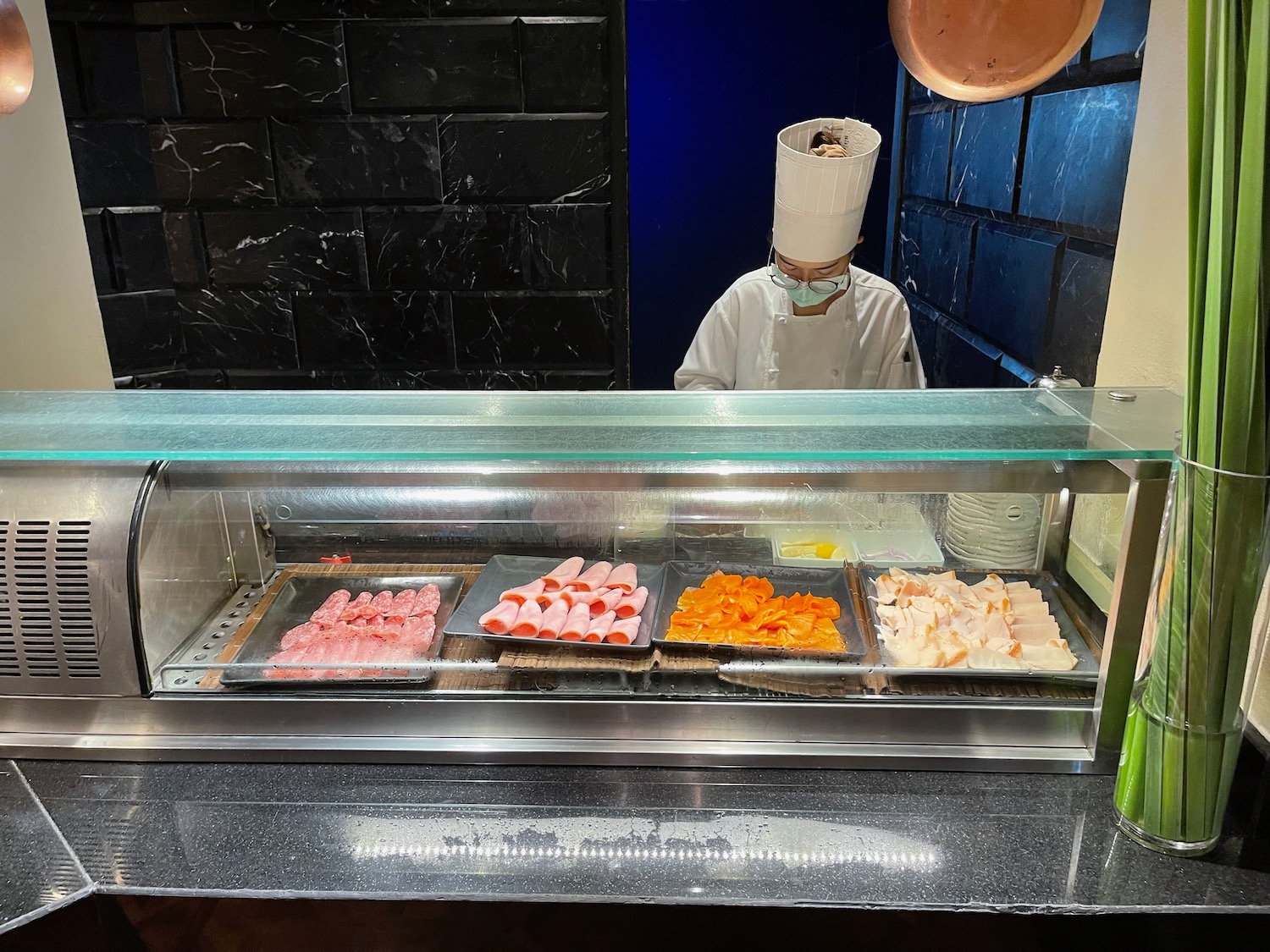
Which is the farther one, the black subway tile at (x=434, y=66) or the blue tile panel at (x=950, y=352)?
the black subway tile at (x=434, y=66)

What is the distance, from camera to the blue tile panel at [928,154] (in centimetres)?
272

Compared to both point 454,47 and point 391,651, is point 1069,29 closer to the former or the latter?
point 391,651

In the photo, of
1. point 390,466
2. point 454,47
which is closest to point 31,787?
point 390,466

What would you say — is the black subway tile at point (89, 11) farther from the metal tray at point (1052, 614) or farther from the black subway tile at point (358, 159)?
the metal tray at point (1052, 614)

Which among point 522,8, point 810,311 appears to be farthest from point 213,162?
point 810,311

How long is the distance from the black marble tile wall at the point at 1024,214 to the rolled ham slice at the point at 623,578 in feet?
3.35

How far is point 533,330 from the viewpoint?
11.1ft

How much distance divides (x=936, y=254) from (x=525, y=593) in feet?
6.40

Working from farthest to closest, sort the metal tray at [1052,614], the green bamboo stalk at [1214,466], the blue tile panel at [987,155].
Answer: the blue tile panel at [987,155], the metal tray at [1052,614], the green bamboo stalk at [1214,466]

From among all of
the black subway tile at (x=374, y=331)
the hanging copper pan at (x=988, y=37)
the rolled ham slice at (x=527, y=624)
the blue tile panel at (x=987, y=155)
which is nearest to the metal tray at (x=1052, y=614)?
the rolled ham slice at (x=527, y=624)

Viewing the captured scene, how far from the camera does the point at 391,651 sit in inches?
58.3

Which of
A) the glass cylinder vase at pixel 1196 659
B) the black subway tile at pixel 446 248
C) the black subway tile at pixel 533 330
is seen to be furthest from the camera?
the black subway tile at pixel 533 330

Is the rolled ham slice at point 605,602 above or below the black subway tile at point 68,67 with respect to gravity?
below

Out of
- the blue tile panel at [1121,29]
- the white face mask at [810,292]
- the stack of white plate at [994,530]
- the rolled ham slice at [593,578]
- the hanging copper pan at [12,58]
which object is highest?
the blue tile panel at [1121,29]
